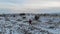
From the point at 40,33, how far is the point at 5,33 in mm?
3249

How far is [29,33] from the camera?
16844mm

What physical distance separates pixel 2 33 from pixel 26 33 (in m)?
2.16

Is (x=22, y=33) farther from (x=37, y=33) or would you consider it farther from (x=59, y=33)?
(x=59, y=33)

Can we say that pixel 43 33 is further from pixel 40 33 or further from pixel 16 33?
pixel 16 33

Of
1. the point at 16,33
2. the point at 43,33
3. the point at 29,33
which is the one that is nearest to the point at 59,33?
the point at 43,33

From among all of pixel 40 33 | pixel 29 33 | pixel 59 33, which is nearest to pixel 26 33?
pixel 29 33

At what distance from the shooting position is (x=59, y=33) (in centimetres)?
1730

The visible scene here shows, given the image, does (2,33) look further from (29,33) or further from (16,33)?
(29,33)

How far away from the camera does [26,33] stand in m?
16.9

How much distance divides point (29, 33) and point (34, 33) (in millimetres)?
522

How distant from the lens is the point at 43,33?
1708 centimetres

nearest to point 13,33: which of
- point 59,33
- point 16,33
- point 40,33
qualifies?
point 16,33

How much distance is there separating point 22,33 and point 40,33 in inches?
67.1

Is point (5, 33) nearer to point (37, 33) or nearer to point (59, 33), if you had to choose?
point (37, 33)
